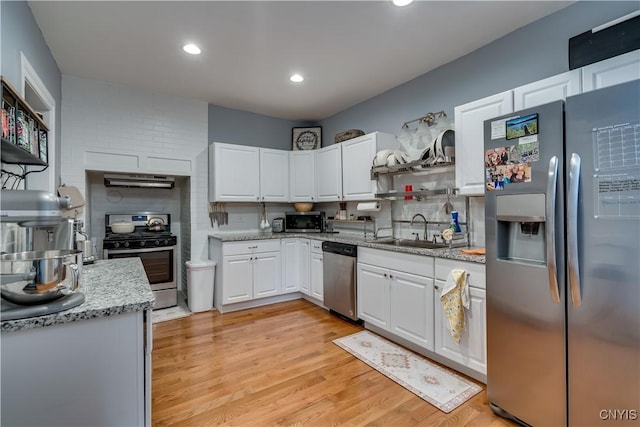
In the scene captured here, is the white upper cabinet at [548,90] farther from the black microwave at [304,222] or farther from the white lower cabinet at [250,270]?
the white lower cabinet at [250,270]

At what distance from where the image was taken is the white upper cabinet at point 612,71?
1.65 metres

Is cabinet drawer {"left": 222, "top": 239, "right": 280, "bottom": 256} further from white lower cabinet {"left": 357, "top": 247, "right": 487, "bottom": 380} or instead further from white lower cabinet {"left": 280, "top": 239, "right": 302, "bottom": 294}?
white lower cabinet {"left": 357, "top": 247, "right": 487, "bottom": 380}

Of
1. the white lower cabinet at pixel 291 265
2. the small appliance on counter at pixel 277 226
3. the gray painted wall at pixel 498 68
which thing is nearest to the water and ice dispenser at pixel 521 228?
the gray painted wall at pixel 498 68

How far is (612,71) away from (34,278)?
114 inches

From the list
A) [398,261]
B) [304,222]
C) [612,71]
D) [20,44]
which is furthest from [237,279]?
[612,71]

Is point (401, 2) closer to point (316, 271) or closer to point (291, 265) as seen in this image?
point (316, 271)

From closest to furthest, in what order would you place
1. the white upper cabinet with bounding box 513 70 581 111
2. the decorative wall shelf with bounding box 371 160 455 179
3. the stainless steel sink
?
1. the white upper cabinet with bounding box 513 70 581 111
2. the decorative wall shelf with bounding box 371 160 455 179
3. the stainless steel sink

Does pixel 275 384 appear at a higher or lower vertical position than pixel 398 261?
lower

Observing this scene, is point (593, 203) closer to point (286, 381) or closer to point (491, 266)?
point (491, 266)

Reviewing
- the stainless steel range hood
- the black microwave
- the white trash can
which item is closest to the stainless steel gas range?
the white trash can

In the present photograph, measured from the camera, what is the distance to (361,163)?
364cm

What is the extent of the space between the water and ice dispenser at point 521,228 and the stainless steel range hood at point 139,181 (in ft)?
12.2

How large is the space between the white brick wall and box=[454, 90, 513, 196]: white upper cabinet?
3.16 metres

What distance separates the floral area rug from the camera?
2.05 meters
